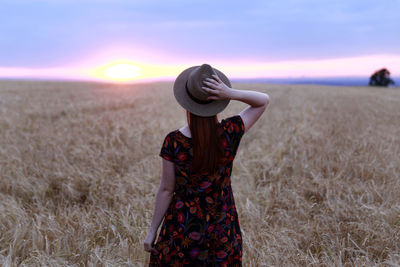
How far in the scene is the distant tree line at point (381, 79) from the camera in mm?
54375

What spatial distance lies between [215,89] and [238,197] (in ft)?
8.52

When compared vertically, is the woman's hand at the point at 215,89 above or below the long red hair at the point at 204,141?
above

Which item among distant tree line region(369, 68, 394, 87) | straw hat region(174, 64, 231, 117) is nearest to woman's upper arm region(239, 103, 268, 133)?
straw hat region(174, 64, 231, 117)

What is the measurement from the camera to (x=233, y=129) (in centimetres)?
→ 175

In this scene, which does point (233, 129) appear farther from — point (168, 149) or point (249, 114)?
point (168, 149)

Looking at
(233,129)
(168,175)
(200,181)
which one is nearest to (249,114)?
(233,129)

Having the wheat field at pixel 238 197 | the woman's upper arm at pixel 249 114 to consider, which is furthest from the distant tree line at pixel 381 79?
the woman's upper arm at pixel 249 114

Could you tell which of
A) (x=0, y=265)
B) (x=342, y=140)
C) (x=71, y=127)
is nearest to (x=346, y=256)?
(x=0, y=265)

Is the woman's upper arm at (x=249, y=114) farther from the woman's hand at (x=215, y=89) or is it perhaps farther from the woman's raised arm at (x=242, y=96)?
the woman's hand at (x=215, y=89)

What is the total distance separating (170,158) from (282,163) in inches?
141

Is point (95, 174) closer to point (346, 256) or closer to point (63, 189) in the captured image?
point (63, 189)

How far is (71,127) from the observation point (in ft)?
24.9

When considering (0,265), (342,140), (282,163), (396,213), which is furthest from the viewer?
(342,140)

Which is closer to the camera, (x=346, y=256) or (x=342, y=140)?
(x=346, y=256)
